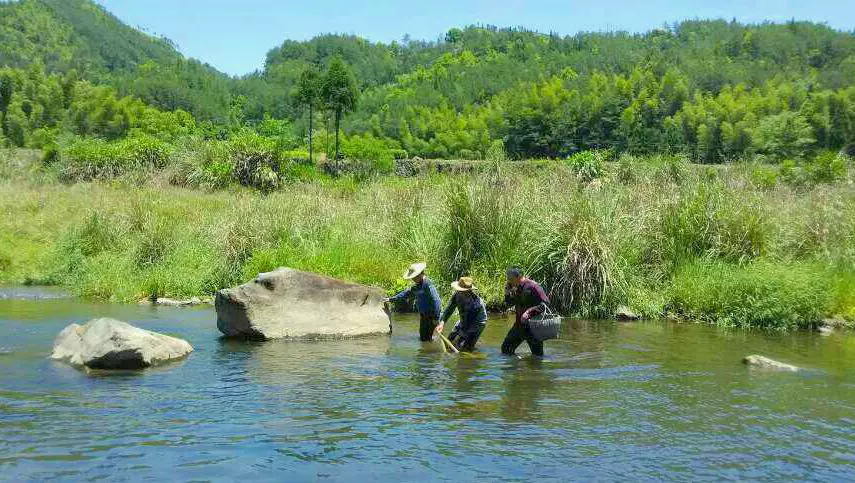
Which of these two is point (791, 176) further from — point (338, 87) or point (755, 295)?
point (338, 87)

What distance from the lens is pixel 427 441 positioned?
8.59 meters

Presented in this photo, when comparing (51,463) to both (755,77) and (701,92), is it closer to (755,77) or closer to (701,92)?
(701,92)

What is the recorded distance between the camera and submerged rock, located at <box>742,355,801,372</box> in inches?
488

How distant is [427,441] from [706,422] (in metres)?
3.50

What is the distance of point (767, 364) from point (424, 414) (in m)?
6.20

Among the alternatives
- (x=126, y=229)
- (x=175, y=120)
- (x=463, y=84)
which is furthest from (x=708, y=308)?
(x=463, y=84)

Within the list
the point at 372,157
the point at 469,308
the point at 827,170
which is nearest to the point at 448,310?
the point at 469,308

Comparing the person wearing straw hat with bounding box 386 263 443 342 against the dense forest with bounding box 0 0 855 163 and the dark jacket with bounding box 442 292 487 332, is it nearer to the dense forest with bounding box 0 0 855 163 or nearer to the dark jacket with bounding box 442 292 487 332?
→ the dark jacket with bounding box 442 292 487 332

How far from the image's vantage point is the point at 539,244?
1761cm

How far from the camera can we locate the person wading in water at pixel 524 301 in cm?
1242

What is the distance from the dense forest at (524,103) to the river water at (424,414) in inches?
1214

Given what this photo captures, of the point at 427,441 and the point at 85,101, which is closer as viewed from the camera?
the point at 427,441

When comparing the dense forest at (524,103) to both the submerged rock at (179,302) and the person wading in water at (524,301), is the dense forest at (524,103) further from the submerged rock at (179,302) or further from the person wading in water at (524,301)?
the person wading in water at (524,301)

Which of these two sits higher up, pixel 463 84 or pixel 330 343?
pixel 463 84
